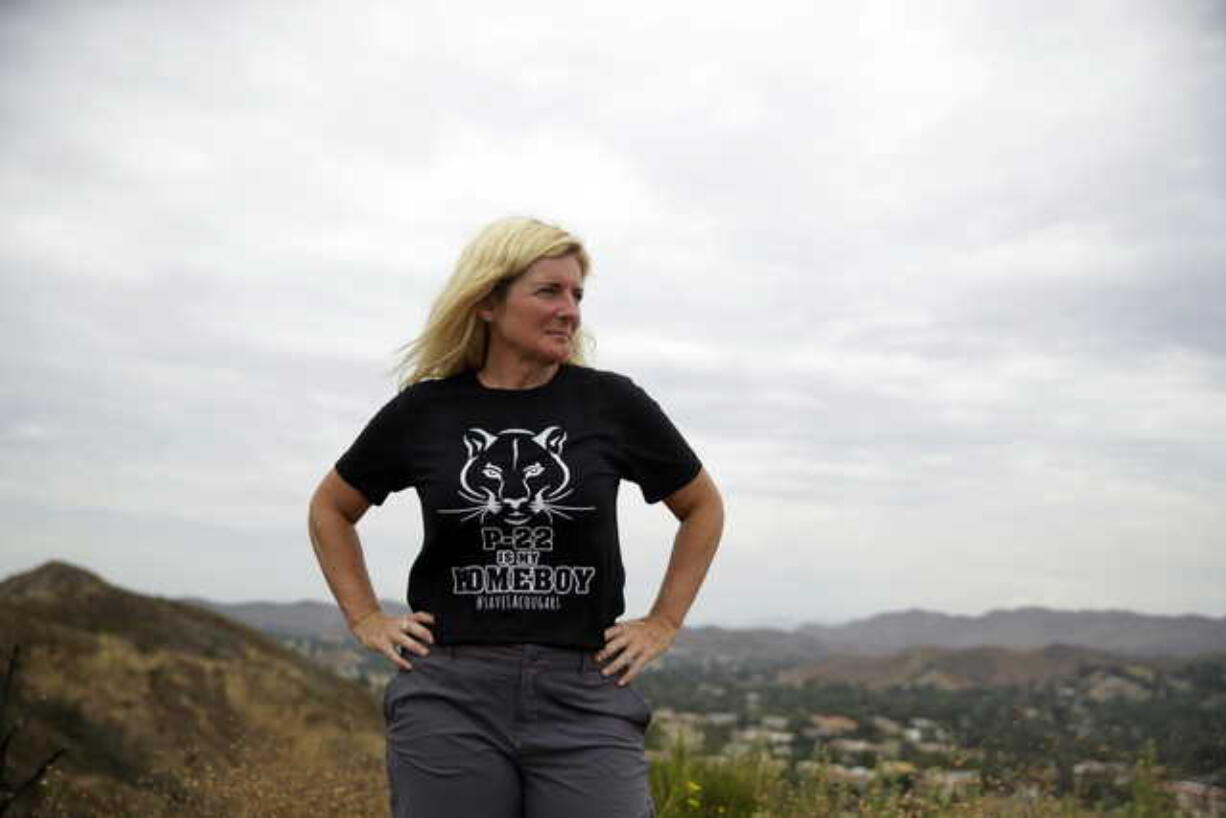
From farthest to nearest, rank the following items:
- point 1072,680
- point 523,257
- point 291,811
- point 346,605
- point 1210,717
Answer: point 1072,680
point 1210,717
point 291,811
point 346,605
point 523,257

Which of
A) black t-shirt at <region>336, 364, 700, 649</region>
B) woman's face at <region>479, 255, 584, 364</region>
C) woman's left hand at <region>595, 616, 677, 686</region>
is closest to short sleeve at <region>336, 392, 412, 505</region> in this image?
black t-shirt at <region>336, 364, 700, 649</region>

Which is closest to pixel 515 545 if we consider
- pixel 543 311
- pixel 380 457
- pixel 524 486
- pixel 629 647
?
pixel 524 486

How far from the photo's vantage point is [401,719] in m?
3.04

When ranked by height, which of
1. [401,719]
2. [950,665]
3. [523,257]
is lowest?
[950,665]

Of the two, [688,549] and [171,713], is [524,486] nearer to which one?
[688,549]

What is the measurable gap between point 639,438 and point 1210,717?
28.2 feet

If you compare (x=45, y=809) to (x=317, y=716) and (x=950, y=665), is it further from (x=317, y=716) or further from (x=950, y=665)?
(x=950, y=665)

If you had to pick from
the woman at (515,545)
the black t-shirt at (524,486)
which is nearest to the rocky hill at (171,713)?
the woman at (515,545)

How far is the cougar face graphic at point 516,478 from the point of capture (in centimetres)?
305

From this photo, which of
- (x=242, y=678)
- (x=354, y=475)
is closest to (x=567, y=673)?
(x=354, y=475)

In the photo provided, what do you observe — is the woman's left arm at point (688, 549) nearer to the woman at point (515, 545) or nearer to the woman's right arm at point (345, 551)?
the woman at point (515, 545)

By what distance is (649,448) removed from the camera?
3.27 metres

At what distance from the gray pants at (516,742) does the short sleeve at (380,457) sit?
23.8 inches

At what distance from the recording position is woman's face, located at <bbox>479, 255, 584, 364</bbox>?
10.6 ft
